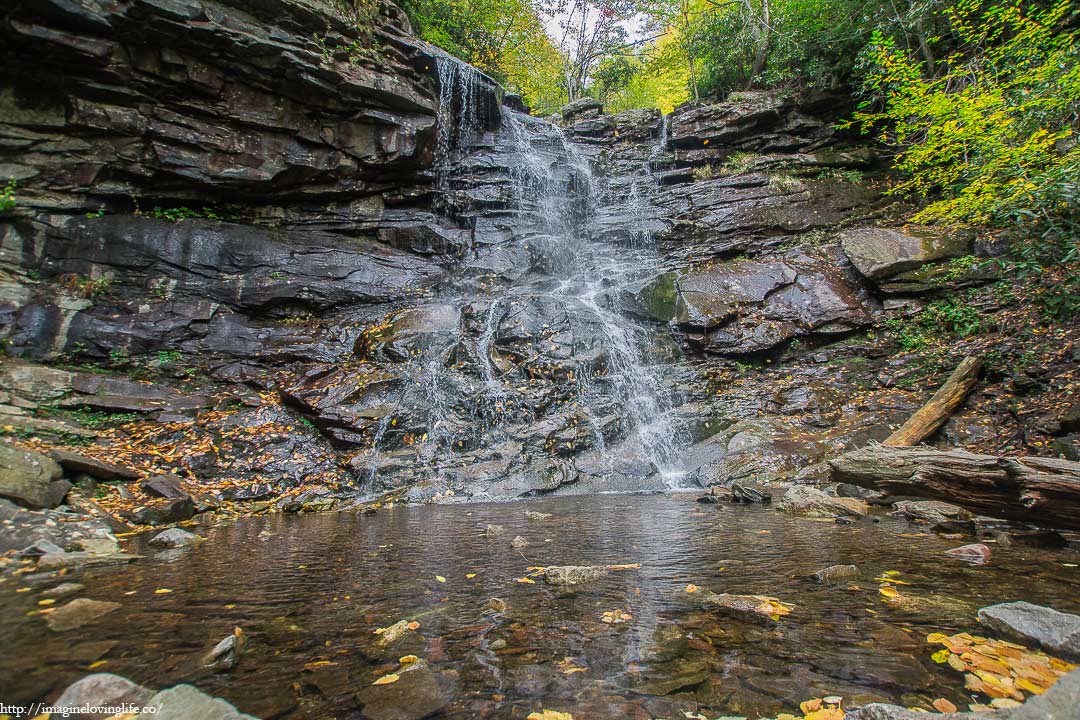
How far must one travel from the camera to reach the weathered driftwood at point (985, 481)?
3.56m

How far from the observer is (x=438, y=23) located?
675 inches

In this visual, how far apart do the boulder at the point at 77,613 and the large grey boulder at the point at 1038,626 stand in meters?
4.53

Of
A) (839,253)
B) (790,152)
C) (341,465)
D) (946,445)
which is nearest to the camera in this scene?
(946,445)

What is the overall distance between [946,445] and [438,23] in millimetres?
20221

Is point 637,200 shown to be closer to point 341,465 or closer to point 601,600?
point 341,465

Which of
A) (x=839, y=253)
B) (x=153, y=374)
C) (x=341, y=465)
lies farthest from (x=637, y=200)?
(x=153, y=374)

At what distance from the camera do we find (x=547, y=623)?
2424mm

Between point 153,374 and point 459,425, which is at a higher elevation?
point 153,374

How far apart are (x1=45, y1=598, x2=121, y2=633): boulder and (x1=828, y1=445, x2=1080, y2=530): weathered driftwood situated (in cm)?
663

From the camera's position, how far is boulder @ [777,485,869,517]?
4801 mm

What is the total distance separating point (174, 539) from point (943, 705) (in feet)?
19.2

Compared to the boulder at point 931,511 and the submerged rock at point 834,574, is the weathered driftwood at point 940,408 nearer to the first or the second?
the boulder at point 931,511

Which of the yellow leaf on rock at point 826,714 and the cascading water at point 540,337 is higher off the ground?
the cascading water at point 540,337

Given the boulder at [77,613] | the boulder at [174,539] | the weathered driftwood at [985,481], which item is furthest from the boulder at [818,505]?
the boulder at [174,539]
